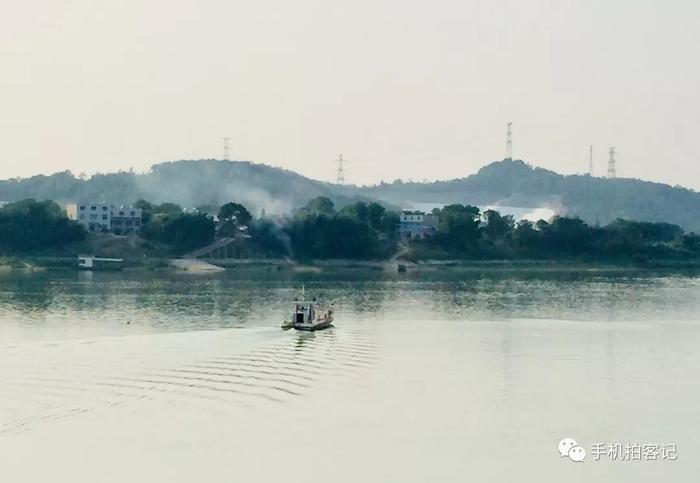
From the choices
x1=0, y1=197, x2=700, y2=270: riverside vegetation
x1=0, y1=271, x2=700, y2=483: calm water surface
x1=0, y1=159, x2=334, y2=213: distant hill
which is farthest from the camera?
x1=0, y1=159, x2=334, y2=213: distant hill

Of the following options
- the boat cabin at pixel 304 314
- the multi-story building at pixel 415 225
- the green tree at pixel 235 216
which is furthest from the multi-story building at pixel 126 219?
the boat cabin at pixel 304 314

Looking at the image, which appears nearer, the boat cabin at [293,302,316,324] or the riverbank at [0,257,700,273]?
the boat cabin at [293,302,316,324]

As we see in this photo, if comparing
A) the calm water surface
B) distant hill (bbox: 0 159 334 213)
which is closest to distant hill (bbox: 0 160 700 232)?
distant hill (bbox: 0 159 334 213)

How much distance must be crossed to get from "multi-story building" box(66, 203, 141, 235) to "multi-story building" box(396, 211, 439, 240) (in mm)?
19223

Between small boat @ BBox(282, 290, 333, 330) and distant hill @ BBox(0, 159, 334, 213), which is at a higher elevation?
distant hill @ BBox(0, 159, 334, 213)

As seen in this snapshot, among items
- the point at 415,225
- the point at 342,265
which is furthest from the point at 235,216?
the point at 415,225

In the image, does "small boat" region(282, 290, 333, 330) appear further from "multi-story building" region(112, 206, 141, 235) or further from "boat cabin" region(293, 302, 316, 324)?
"multi-story building" region(112, 206, 141, 235)

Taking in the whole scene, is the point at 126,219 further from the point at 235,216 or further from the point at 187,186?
the point at 187,186

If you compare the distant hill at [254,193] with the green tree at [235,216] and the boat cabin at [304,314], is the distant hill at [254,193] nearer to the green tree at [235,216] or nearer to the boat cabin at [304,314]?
the green tree at [235,216]

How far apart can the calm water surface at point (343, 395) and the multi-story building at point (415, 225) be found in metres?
50.8

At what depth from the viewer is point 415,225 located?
89562 millimetres

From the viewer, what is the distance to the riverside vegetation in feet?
244

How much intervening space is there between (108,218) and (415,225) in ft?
74.3

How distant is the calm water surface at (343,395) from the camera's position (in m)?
15.5
